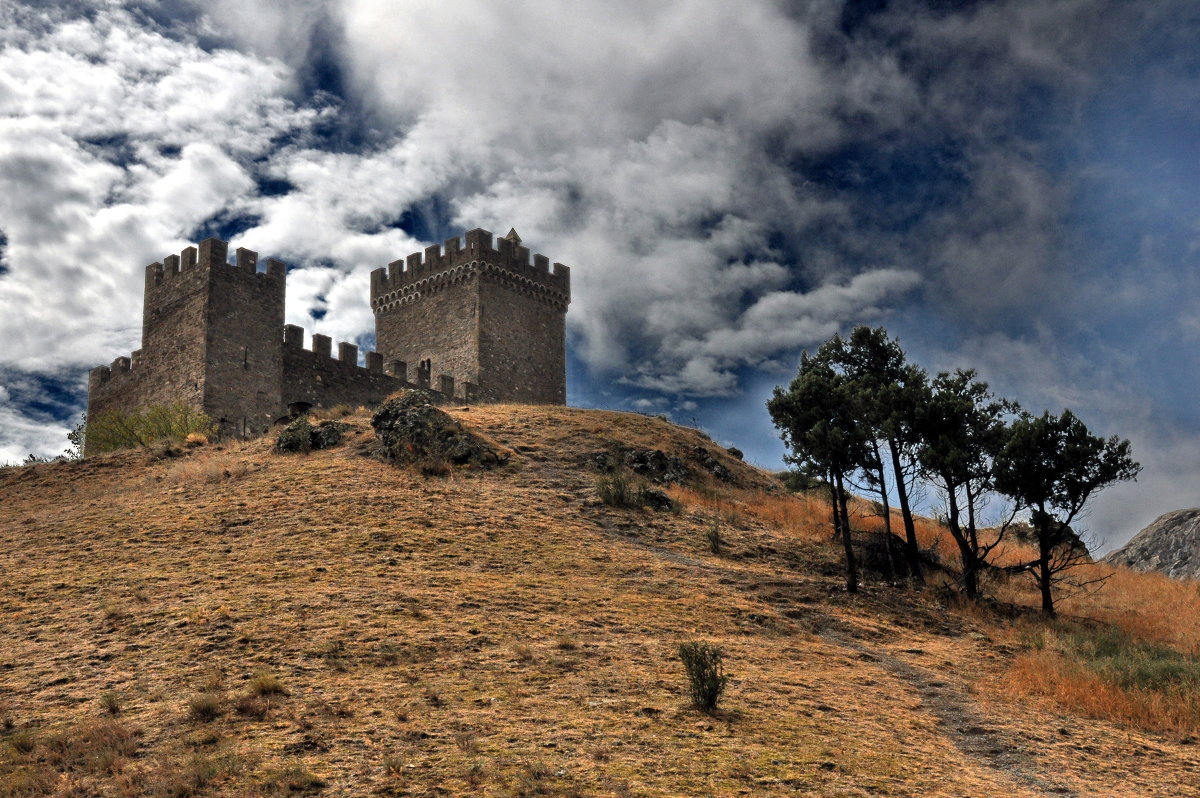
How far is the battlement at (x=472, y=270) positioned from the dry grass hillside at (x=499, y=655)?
20561mm

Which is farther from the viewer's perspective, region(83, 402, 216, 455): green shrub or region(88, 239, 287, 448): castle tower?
region(88, 239, 287, 448): castle tower

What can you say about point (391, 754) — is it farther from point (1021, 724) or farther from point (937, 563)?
point (937, 563)

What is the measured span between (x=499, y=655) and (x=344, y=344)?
2646 centimetres

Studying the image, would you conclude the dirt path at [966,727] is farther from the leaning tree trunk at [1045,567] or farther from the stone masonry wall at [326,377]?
the stone masonry wall at [326,377]

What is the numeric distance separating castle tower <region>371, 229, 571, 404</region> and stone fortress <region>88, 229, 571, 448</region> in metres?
0.06

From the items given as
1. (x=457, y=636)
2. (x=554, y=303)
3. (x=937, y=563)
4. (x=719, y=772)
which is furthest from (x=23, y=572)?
(x=554, y=303)

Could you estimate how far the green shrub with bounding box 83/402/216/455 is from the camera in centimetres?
3244

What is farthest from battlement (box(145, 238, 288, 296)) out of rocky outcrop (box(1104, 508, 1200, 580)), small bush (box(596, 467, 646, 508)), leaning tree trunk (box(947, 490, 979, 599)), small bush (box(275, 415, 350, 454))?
rocky outcrop (box(1104, 508, 1200, 580))

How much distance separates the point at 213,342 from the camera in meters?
34.5

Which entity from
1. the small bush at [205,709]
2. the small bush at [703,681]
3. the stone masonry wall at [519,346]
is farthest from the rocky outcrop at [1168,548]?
the small bush at [205,709]

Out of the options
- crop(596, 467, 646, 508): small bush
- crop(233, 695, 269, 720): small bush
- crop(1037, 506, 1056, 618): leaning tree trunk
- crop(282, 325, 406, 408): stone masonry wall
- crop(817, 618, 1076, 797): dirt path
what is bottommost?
crop(817, 618, 1076, 797): dirt path

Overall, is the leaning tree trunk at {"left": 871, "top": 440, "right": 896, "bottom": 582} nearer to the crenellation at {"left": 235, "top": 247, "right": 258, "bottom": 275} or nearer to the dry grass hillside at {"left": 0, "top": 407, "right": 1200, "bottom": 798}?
the dry grass hillside at {"left": 0, "top": 407, "right": 1200, "bottom": 798}

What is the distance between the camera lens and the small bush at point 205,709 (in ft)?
38.3

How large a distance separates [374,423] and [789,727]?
18892 mm
